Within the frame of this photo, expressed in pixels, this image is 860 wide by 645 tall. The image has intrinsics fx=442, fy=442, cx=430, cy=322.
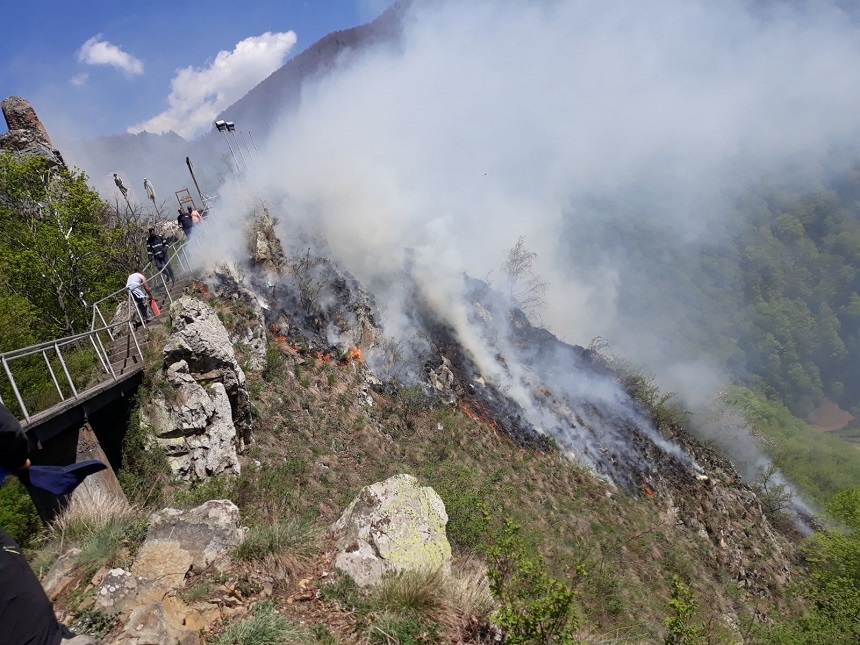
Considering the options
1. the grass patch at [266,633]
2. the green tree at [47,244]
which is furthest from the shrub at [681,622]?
the green tree at [47,244]

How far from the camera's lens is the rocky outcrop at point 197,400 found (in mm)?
9898

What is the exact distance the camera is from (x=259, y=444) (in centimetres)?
1214

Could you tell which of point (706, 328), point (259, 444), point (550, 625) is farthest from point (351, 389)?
point (706, 328)

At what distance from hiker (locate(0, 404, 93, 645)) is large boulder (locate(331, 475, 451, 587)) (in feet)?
9.44

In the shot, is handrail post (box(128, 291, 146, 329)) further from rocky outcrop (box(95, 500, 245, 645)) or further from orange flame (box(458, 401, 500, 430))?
orange flame (box(458, 401, 500, 430))

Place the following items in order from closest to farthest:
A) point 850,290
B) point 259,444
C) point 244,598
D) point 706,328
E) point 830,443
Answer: point 244,598
point 259,444
point 830,443
point 706,328
point 850,290

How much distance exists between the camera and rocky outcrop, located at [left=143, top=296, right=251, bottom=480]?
32.5ft

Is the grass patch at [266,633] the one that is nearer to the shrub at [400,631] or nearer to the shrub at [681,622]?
the shrub at [400,631]

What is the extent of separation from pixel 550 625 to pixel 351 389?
44.6 ft

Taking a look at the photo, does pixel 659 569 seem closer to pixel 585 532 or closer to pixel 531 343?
pixel 585 532

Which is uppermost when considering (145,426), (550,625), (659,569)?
(145,426)

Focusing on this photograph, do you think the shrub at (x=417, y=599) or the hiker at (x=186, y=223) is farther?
the hiker at (x=186, y=223)

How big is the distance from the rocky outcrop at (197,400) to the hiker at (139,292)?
2108 mm

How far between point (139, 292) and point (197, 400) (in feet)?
14.2
